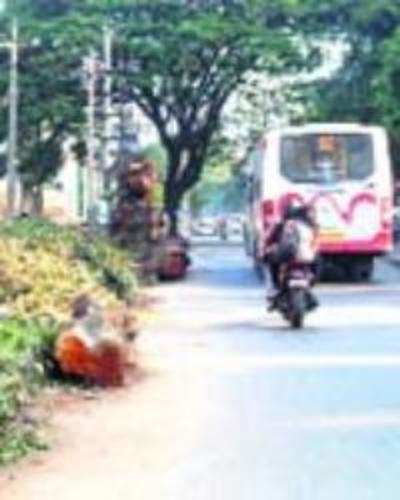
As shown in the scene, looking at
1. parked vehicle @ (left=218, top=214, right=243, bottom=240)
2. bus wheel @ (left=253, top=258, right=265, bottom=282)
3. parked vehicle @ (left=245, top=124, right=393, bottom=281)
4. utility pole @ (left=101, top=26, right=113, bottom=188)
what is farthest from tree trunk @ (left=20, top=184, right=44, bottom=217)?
parked vehicle @ (left=245, top=124, right=393, bottom=281)

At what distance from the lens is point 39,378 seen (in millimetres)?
12961

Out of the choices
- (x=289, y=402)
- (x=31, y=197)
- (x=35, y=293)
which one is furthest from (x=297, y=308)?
(x=31, y=197)

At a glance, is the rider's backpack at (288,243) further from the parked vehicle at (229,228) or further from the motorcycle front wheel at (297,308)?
the parked vehicle at (229,228)

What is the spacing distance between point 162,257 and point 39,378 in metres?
19.6

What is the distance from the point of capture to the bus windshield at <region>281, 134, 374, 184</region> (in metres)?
31.0

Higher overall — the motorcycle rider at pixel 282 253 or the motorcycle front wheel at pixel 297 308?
the motorcycle rider at pixel 282 253

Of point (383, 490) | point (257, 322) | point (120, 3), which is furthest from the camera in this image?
point (120, 3)

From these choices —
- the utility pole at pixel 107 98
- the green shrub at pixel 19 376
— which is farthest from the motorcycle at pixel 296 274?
the utility pole at pixel 107 98

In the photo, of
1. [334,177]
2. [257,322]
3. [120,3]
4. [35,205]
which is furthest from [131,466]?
[35,205]

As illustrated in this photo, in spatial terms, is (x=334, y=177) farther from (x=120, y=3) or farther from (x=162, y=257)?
(x=120, y=3)

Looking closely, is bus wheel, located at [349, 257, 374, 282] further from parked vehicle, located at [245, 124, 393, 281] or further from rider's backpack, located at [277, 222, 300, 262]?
rider's backpack, located at [277, 222, 300, 262]

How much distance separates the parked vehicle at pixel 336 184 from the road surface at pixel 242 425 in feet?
32.6

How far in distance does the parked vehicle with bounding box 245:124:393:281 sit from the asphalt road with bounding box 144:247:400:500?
5372mm

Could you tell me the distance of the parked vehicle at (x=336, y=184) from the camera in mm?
30672
